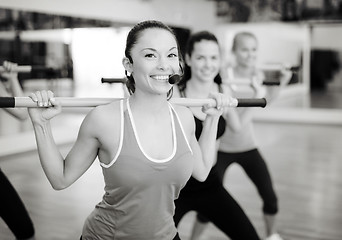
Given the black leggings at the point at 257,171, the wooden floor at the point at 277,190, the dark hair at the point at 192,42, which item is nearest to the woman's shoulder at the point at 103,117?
the dark hair at the point at 192,42

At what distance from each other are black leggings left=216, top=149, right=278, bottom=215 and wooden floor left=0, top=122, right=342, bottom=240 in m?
0.49

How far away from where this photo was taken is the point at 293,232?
3365 millimetres

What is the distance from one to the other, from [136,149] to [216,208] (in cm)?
91

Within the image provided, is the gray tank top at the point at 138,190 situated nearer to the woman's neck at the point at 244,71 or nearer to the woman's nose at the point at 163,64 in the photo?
the woman's nose at the point at 163,64

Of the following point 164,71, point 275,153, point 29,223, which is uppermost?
point 164,71

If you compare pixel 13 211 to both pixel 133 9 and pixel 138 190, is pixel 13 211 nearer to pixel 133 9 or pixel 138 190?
pixel 138 190

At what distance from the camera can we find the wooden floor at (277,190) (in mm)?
3422

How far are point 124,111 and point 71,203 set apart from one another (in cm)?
272

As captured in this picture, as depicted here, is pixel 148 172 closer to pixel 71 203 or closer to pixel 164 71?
pixel 164 71

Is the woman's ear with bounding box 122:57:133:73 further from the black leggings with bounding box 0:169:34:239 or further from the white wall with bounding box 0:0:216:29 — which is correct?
the white wall with bounding box 0:0:216:29

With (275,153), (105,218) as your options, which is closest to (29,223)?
(105,218)

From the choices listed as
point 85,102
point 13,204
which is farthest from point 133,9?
point 85,102

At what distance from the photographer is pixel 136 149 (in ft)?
4.75

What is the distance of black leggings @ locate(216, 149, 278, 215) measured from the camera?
2.92 meters
